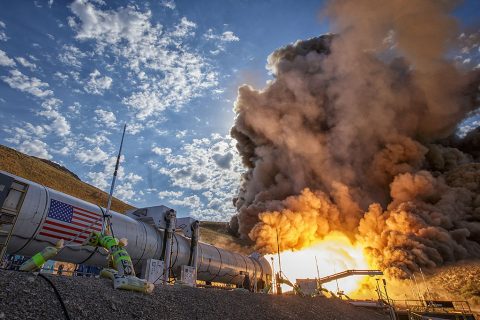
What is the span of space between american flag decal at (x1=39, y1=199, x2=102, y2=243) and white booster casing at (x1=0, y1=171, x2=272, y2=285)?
0.03 meters

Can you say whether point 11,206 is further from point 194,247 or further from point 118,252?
point 194,247

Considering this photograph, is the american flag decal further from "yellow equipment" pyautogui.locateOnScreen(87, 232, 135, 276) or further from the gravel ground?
the gravel ground

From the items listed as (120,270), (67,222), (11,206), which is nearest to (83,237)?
(67,222)

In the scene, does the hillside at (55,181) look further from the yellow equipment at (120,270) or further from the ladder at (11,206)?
the ladder at (11,206)

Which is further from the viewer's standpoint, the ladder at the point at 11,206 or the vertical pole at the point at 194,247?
the vertical pole at the point at 194,247

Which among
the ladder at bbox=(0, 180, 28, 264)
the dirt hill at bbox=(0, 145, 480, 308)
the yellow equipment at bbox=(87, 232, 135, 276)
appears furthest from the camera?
the dirt hill at bbox=(0, 145, 480, 308)

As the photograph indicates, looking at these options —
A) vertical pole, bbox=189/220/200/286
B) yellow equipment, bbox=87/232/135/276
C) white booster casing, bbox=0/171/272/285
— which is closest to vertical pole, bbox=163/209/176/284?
white booster casing, bbox=0/171/272/285

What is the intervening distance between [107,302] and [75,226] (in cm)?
520

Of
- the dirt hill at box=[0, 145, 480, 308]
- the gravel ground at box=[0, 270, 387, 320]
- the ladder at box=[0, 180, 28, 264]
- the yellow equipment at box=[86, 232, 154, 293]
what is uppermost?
the dirt hill at box=[0, 145, 480, 308]

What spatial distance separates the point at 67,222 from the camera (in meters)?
10.5

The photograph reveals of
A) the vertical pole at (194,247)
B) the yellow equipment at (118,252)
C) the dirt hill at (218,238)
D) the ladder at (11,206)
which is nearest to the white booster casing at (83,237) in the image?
the ladder at (11,206)

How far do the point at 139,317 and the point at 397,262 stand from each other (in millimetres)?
42683

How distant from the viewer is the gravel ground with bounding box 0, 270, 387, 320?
16.8 feet

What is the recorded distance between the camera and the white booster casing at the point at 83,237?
913 centimetres
